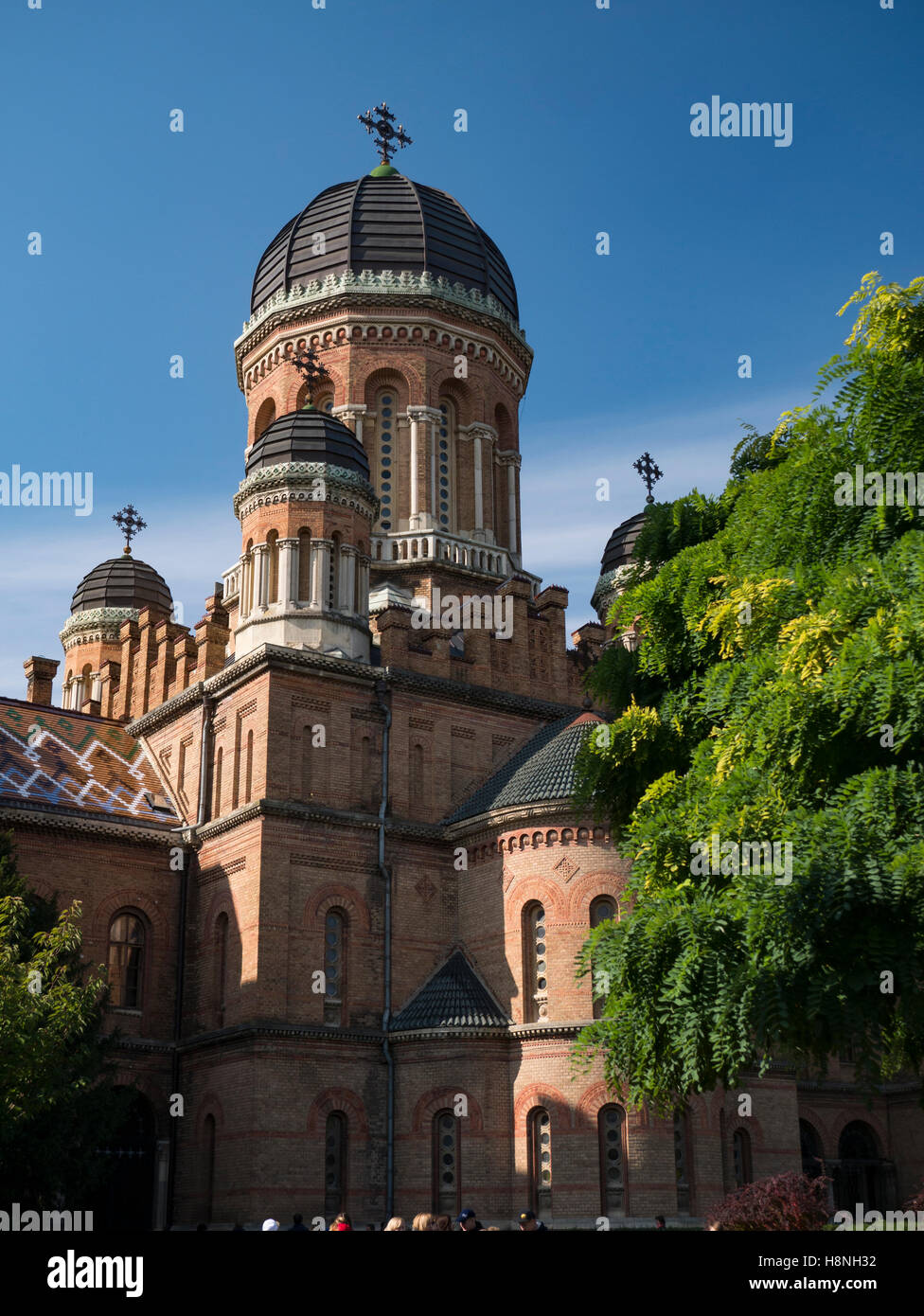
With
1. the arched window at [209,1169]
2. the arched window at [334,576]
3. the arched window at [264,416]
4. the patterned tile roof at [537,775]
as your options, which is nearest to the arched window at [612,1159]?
the patterned tile roof at [537,775]

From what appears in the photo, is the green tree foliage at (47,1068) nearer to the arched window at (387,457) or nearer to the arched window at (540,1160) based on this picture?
the arched window at (540,1160)

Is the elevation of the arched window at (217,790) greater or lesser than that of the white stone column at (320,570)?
lesser

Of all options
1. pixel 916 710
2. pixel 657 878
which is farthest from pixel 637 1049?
pixel 916 710

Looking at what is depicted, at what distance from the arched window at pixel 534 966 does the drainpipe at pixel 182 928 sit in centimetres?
736

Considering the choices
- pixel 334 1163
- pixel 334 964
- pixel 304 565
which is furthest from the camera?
pixel 304 565

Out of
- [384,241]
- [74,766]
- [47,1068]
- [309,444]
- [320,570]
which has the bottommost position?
[47,1068]

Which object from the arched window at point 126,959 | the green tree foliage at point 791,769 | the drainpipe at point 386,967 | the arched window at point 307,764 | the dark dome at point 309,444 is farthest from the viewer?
the dark dome at point 309,444

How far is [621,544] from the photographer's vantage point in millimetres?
43188

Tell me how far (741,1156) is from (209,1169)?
10.4 meters

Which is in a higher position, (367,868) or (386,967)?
(367,868)

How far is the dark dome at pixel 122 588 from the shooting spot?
144 feet

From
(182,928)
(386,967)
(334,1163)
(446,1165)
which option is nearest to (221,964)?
(182,928)

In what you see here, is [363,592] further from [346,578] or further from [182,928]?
[182,928]
